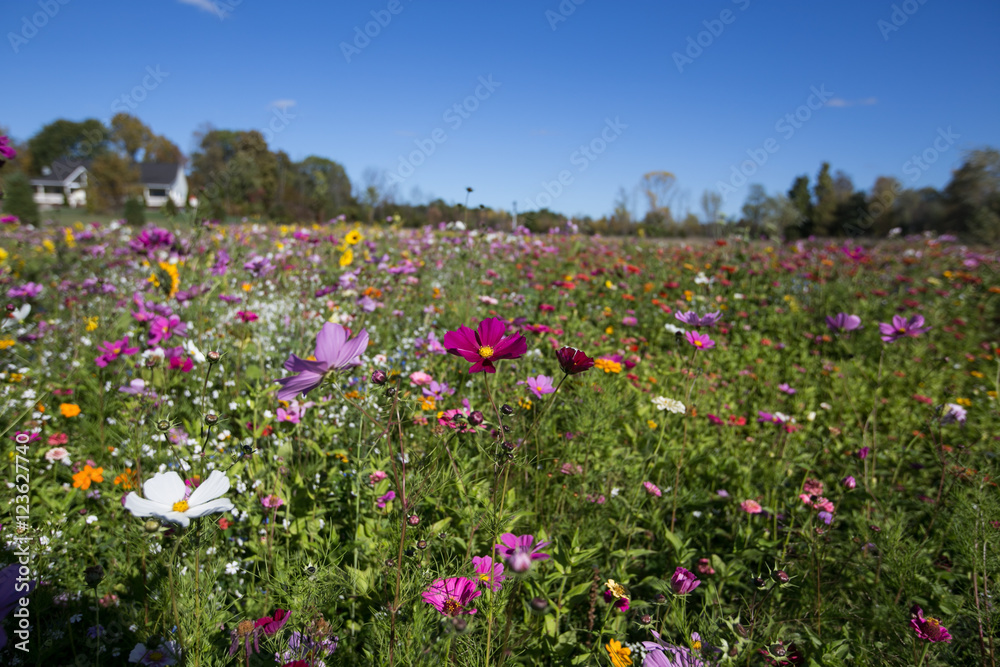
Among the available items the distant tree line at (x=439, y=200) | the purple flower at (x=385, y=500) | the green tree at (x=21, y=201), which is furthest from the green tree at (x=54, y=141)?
the purple flower at (x=385, y=500)

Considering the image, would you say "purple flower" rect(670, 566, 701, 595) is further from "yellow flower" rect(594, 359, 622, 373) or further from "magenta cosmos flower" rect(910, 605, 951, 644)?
"yellow flower" rect(594, 359, 622, 373)

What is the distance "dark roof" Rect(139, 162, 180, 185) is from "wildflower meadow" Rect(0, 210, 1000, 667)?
5518cm

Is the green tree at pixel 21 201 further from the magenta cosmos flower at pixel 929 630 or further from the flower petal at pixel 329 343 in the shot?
the magenta cosmos flower at pixel 929 630

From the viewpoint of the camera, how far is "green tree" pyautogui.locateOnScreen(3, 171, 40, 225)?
35.2 feet

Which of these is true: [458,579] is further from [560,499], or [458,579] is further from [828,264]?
[828,264]

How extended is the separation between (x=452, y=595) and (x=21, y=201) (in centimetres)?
1618

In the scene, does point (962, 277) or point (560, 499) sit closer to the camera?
point (560, 499)

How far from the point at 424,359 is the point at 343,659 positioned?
59.6 inches

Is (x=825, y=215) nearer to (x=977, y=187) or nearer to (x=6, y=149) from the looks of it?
(x=977, y=187)

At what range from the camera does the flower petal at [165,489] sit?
0.85 meters

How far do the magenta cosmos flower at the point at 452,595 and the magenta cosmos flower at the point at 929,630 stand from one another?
1.02 m

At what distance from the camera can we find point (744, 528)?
71.6 inches

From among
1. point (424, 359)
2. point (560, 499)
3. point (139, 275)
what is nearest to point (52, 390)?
point (424, 359)

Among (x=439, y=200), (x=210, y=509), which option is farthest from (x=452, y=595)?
(x=439, y=200)
